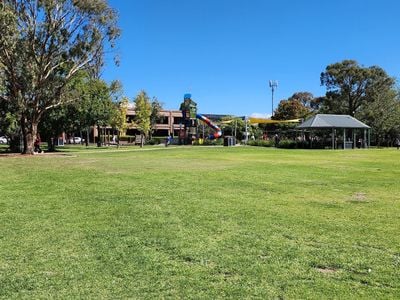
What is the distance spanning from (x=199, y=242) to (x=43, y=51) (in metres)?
29.8

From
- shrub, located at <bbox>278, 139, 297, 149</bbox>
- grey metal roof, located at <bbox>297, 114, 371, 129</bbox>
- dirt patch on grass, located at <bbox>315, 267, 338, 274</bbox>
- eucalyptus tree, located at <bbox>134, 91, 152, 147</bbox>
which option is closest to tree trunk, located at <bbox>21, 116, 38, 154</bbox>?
shrub, located at <bbox>278, 139, 297, 149</bbox>

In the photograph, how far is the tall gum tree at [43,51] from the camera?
32.0 m

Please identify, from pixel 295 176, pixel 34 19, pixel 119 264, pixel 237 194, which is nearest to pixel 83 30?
pixel 34 19

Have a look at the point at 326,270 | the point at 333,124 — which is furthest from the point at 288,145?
the point at 326,270

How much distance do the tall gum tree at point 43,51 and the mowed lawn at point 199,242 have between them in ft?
72.1

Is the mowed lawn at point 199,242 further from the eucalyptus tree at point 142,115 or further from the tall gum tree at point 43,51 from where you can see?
the eucalyptus tree at point 142,115

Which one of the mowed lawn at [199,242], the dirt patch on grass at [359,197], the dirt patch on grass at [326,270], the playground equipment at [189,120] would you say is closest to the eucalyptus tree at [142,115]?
the playground equipment at [189,120]

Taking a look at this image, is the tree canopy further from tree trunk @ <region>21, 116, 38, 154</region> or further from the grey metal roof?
tree trunk @ <region>21, 116, 38, 154</region>

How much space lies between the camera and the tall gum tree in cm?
3198

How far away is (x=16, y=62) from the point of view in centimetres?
3291

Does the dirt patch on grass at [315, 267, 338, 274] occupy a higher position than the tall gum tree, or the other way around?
the tall gum tree

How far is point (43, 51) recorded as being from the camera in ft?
Result: 109

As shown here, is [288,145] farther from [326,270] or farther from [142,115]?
[326,270]

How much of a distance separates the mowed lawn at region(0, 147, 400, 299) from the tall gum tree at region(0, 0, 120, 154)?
2197cm
